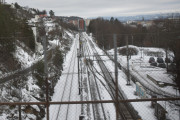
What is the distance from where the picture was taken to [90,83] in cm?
970

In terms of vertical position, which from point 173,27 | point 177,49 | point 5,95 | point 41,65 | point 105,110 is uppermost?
point 173,27

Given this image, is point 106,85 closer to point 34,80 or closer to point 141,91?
point 141,91

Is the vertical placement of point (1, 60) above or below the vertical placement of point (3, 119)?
above

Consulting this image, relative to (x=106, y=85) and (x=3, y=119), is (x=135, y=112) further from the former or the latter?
(x=3, y=119)

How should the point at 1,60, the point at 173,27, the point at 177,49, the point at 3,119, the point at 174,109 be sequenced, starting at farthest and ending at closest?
the point at 173,27 < the point at 1,60 < the point at 177,49 < the point at 174,109 < the point at 3,119

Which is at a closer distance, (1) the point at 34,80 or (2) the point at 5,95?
(2) the point at 5,95

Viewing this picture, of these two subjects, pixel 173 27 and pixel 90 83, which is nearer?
pixel 90 83

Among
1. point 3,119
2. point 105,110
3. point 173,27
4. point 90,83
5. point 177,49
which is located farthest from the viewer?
point 173,27

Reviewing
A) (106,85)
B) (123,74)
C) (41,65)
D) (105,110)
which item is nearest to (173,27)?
(123,74)

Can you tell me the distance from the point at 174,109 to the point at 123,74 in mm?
5185

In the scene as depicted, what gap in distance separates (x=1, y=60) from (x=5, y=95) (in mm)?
3085

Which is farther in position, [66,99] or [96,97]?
[96,97]

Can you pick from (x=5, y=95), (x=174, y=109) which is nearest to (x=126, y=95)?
(x=174, y=109)

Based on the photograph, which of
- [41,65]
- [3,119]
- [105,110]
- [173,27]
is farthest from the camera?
[173,27]
